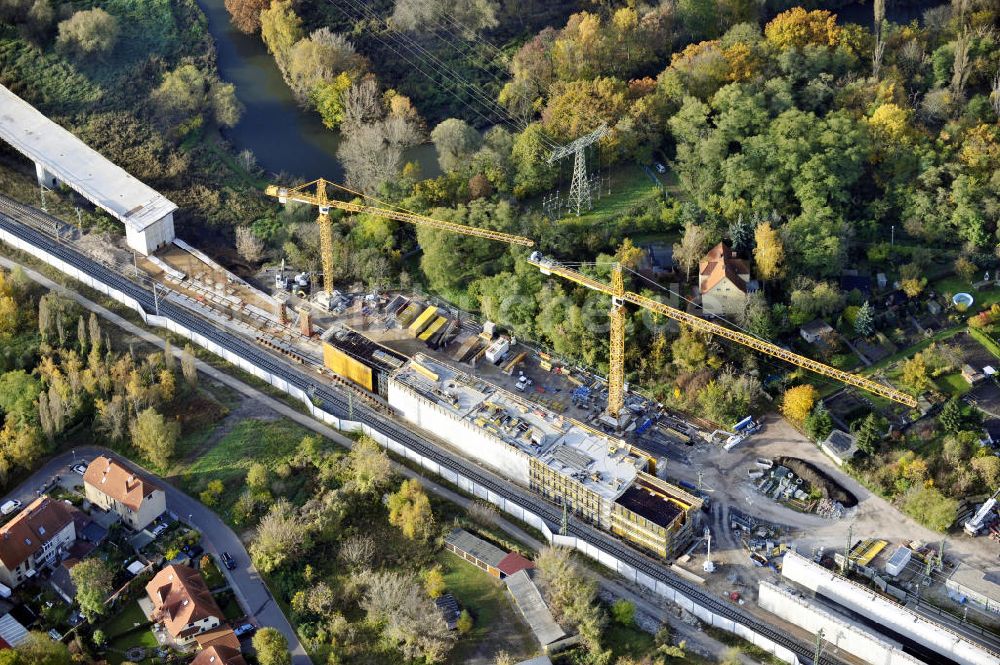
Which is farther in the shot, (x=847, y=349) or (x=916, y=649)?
(x=847, y=349)

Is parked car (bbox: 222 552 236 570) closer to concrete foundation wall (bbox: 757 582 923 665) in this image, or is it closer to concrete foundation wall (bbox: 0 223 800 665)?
concrete foundation wall (bbox: 0 223 800 665)

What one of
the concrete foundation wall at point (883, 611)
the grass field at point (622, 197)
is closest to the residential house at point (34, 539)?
the grass field at point (622, 197)

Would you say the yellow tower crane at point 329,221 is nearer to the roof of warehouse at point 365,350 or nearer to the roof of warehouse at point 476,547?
the roof of warehouse at point 365,350

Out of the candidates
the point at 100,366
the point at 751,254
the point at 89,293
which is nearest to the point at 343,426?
the point at 100,366

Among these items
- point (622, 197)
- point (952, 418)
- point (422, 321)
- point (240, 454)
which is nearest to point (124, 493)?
point (240, 454)

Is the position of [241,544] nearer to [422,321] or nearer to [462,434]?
[462,434]

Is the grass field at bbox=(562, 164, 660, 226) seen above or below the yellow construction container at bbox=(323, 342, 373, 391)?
above

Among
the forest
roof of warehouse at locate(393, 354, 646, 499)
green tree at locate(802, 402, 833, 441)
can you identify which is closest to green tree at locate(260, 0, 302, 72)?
the forest

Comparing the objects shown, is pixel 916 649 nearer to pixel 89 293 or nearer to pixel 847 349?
pixel 847 349
